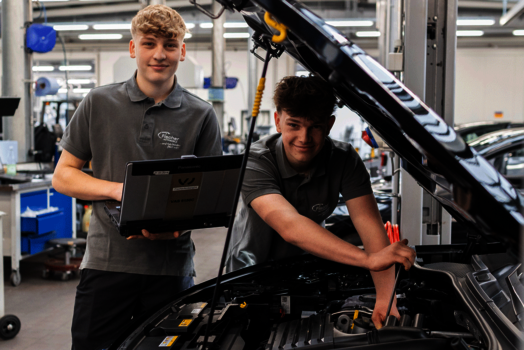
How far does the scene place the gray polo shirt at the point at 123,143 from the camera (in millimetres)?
1602

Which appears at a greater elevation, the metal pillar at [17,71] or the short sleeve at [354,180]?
the metal pillar at [17,71]

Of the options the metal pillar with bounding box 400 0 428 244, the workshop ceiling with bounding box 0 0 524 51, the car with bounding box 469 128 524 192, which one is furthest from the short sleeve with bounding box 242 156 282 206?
the workshop ceiling with bounding box 0 0 524 51

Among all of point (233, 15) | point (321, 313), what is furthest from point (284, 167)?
point (233, 15)

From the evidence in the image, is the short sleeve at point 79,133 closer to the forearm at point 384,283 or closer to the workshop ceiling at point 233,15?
the forearm at point 384,283

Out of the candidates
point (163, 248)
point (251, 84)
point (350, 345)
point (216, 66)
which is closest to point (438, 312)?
point (350, 345)

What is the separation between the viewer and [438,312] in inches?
55.7

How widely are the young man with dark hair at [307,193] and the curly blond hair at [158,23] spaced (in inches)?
15.2

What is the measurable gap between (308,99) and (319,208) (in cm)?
44

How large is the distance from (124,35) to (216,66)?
7109 millimetres

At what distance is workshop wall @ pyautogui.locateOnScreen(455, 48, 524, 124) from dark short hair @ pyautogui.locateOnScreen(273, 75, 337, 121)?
1446 cm

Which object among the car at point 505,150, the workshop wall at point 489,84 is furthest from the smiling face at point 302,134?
the workshop wall at point 489,84

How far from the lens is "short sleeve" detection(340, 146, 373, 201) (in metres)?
1.59

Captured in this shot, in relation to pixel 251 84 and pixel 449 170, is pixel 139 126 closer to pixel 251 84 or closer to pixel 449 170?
pixel 449 170

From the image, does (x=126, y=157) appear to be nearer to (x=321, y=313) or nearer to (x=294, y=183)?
(x=294, y=183)
